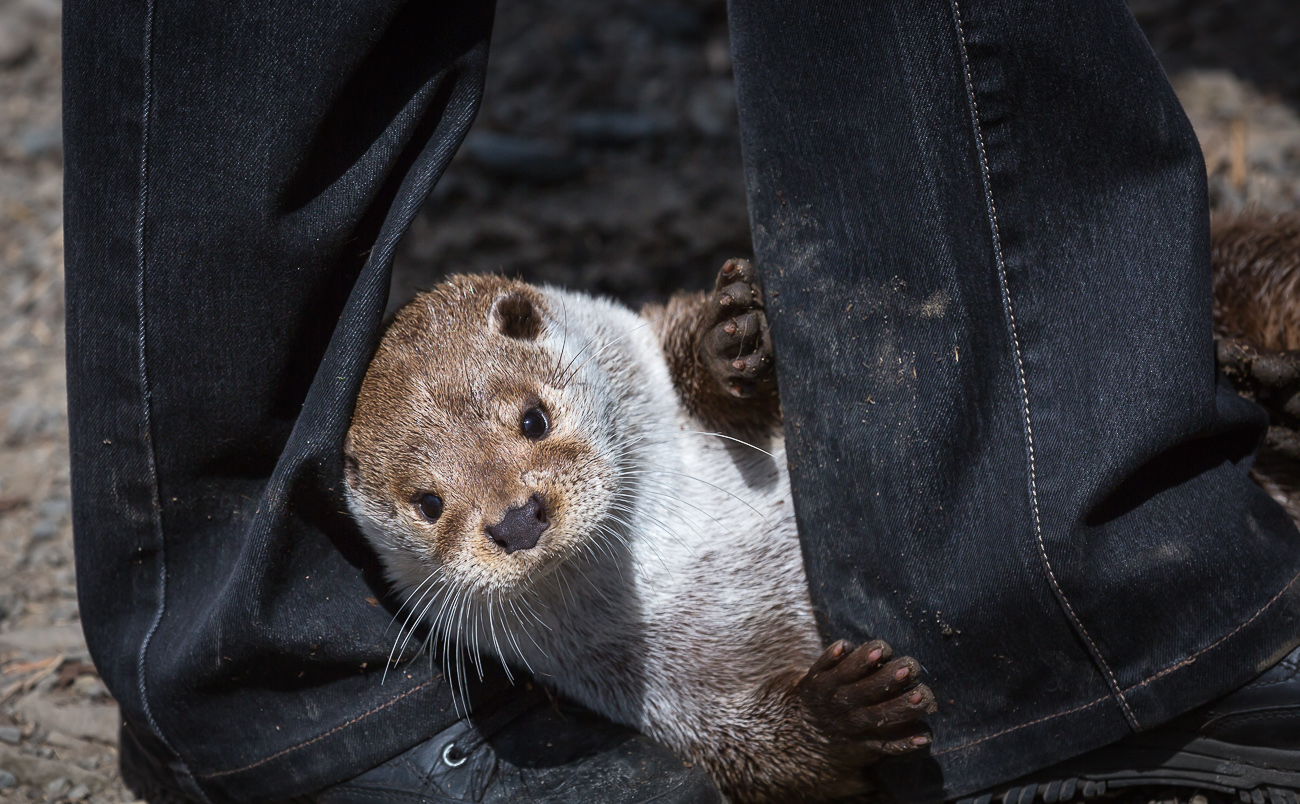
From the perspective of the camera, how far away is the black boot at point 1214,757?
6.28 feet

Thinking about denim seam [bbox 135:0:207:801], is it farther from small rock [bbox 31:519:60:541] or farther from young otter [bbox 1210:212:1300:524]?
young otter [bbox 1210:212:1300:524]

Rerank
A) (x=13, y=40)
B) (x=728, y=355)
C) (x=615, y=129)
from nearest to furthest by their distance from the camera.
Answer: (x=728, y=355)
(x=615, y=129)
(x=13, y=40)

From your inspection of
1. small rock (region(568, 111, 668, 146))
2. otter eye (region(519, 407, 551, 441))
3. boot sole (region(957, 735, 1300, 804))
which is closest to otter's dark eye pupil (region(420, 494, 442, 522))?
otter eye (region(519, 407, 551, 441))

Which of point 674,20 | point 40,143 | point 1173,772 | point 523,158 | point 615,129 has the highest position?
point 674,20

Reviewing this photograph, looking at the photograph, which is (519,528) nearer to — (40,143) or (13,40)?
(40,143)

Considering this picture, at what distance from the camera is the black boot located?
1914 mm

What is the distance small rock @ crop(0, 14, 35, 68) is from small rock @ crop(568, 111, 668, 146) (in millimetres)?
3098

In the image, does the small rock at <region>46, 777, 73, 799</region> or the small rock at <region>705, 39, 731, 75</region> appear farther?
the small rock at <region>705, 39, 731, 75</region>

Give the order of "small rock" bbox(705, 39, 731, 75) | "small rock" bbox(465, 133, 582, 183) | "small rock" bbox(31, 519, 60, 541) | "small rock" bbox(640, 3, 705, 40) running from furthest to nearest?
"small rock" bbox(640, 3, 705, 40) → "small rock" bbox(705, 39, 731, 75) → "small rock" bbox(465, 133, 582, 183) → "small rock" bbox(31, 519, 60, 541)

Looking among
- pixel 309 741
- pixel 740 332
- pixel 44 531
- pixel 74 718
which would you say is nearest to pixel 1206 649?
pixel 740 332

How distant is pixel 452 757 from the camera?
219cm

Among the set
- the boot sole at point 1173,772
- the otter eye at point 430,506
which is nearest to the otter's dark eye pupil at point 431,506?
the otter eye at point 430,506

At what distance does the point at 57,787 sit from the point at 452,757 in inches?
44.3

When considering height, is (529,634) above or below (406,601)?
below
